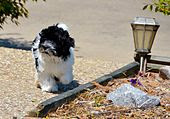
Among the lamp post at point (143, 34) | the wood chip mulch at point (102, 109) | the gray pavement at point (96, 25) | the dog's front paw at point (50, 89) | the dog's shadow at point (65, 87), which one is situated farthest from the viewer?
the gray pavement at point (96, 25)

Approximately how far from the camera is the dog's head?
22.0 feet

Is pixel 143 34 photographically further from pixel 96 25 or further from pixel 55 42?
pixel 96 25

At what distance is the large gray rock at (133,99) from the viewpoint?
480cm

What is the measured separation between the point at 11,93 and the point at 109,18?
8.81 m

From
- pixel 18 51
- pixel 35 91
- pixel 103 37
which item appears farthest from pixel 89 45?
pixel 35 91

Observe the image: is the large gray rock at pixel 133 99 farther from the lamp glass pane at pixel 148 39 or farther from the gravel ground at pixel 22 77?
the lamp glass pane at pixel 148 39

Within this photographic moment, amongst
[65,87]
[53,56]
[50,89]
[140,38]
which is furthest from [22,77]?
[140,38]

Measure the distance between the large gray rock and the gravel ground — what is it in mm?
1488

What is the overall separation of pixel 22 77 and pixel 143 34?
2.16 metres

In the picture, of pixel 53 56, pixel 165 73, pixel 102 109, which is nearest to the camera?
pixel 102 109

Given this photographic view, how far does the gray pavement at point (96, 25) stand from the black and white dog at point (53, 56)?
125 inches

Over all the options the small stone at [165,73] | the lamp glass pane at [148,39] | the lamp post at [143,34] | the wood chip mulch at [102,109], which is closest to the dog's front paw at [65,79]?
the lamp post at [143,34]

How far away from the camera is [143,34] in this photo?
7.05 metres

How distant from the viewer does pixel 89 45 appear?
11648mm
